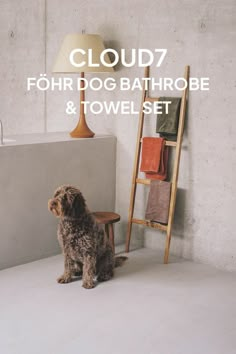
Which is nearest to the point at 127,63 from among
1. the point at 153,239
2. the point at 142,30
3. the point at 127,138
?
the point at 142,30

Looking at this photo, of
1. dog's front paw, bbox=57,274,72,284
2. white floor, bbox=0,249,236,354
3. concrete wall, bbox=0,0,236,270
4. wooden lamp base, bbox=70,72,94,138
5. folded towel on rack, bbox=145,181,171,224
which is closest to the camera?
white floor, bbox=0,249,236,354

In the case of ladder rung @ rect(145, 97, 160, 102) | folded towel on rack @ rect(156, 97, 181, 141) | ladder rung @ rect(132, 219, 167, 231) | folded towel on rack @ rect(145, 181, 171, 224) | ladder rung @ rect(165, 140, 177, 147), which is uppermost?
ladder rung @ rect(145, 97, 160, 102)

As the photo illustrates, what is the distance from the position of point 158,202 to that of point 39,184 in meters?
0.99

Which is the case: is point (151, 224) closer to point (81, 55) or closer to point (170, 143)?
point (170, 143)

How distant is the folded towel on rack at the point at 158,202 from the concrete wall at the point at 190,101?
0.15 metres

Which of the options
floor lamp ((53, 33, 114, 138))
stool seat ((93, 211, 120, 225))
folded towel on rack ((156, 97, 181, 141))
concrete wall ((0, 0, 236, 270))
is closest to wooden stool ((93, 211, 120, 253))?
stool seat ((93, 211, 120, 225))

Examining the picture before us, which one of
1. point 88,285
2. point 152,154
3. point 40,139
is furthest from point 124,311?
point 40,139

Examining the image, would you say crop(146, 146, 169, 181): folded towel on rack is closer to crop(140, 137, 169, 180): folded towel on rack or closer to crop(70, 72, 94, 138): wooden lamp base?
crop(140, 137, 169, 180): folded towel on rack

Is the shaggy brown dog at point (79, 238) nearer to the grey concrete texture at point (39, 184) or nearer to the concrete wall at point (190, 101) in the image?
the grey concrete texture at point (39, 184)

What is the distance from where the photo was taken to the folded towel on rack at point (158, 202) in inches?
186

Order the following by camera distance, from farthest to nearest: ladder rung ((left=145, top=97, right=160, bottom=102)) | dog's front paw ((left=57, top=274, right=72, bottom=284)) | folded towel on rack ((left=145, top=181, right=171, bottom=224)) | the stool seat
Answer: ladder rung ((left=145, top=97, right=160, bottom=102))
folded towel on rack ((left=145, top=181, right=171, bottom=224))
the stool seat
dog's front paw ((left=57, top=274, right=72, bottom=284))

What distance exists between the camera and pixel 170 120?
468 centimetres

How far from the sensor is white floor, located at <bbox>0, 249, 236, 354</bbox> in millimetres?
3188

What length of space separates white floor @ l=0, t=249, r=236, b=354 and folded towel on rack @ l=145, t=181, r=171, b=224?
39cm
